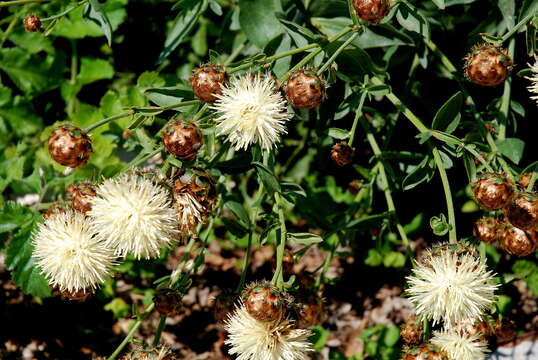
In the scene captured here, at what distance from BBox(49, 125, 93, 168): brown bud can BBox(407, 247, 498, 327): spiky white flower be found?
1.29 metres

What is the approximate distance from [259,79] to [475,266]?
1035mm

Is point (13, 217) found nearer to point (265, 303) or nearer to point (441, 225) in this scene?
point (265, 303)

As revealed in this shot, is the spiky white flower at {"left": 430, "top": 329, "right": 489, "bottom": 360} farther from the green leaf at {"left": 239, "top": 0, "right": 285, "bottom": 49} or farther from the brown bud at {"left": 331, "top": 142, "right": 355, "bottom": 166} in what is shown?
the green leaf at {"left": 239, "top": 0, "right": 285, "bottom": 49}

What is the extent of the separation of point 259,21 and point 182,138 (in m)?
1.07

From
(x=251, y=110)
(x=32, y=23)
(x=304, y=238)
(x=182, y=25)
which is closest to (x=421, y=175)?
(x=304, y=238)

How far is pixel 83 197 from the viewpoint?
6.90 feet

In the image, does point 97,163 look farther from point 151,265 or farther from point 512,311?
point 512,311

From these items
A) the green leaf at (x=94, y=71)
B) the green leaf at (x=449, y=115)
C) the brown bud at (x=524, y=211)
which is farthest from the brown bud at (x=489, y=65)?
the green leaf at (x=94, y=71)

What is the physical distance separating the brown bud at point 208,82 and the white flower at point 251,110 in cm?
3

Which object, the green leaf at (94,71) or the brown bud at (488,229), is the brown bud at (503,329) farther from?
the green leaf at (94,71)

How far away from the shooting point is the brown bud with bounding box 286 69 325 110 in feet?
6.58

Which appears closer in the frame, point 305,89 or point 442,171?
point 305,89

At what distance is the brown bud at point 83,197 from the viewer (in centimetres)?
209

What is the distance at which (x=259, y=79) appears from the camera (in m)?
2.07
